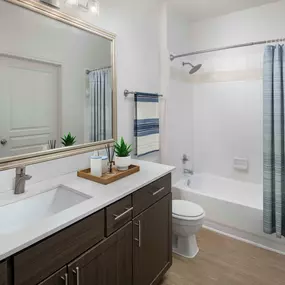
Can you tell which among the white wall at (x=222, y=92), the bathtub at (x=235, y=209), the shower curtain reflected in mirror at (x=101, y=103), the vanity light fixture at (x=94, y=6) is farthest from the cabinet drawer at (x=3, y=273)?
the white wall at (x=222, y=92)

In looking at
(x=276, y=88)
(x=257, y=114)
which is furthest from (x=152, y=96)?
(x=257, y=114)

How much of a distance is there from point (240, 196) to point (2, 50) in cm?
283

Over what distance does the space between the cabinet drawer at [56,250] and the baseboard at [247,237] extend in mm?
1812

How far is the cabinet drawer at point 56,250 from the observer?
0.85 metres

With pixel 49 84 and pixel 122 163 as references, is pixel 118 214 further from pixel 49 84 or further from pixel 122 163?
pixel 49 84

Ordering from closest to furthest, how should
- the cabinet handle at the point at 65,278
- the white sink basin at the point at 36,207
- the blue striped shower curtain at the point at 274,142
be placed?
1. the cabinet handle at the point at 65,278
2. the white sink basin at the point at 36,207
3. the blue striped shower curtain at the point at 274,142

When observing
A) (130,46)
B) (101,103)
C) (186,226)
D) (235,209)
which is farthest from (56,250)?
(235,209)

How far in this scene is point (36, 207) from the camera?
1.32 m

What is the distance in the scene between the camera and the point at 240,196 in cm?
295

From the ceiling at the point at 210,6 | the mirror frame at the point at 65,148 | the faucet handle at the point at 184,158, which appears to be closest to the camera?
the mirror frame at the point at 65,148

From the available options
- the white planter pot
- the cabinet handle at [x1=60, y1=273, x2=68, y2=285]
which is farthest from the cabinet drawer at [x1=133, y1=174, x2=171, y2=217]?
the cabinet handle at [x1=60, y1=273, x2=68, y2=285]

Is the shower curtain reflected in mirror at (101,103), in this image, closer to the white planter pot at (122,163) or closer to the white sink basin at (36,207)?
the white planter pot at (122,163)

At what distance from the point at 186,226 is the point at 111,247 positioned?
3.33ft

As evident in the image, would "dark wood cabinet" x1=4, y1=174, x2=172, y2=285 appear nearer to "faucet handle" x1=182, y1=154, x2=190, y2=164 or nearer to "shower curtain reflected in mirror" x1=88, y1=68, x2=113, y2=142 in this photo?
"shower curtain reflected in mirror" x1=88, y1=68, x2=113, y2=142
